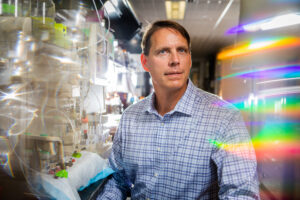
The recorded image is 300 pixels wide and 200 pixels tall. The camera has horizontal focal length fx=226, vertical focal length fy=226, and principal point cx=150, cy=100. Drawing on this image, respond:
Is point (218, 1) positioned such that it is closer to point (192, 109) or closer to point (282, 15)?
point (282, 15)

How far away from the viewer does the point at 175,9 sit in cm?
384

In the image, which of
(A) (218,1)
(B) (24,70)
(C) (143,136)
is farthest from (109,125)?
(A) (218,1)

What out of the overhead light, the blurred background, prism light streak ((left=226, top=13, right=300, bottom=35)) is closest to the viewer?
the blurred background

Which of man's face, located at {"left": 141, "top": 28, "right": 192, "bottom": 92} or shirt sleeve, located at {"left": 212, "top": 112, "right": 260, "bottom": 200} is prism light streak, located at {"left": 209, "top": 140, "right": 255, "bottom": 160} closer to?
shirt sleeve, located at {"left": 212, "top": 112, "right": 260, "bottom": 200}

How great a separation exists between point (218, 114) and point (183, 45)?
0.44 m

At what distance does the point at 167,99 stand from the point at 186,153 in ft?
1.12

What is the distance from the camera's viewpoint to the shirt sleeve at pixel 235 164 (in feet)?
3.18

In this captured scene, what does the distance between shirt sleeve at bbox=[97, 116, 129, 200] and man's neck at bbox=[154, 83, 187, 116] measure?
29 cm

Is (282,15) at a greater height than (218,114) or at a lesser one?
greater

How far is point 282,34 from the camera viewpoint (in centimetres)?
197

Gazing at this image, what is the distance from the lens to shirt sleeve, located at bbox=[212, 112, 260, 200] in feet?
3.18

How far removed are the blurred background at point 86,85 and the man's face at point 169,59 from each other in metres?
0.47

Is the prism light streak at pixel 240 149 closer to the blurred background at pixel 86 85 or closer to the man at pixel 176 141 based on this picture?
the man at pixel 176 141

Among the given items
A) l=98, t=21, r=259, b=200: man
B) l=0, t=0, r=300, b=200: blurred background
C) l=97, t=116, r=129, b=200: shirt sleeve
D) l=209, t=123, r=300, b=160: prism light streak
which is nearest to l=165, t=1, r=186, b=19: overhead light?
l=0, t=0, r=300, b=200: blurred background
